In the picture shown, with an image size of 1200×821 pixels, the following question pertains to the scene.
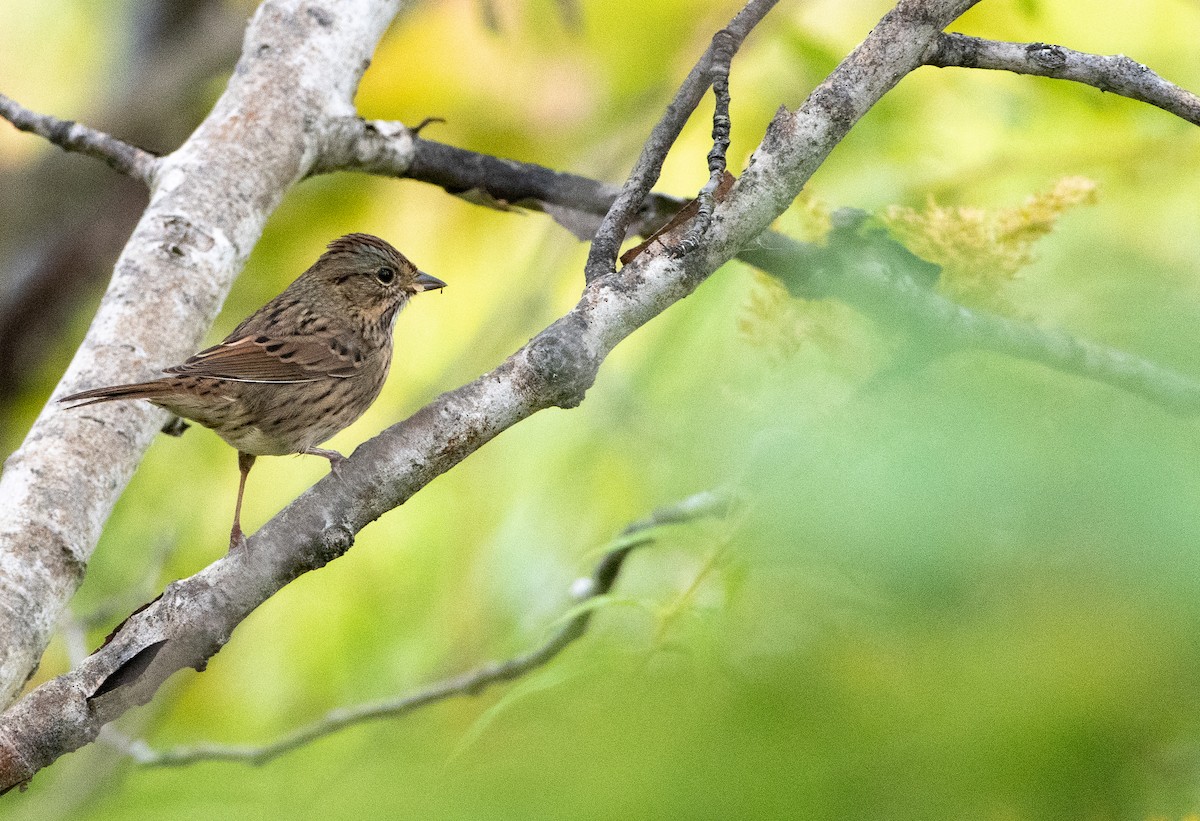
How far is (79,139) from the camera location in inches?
131

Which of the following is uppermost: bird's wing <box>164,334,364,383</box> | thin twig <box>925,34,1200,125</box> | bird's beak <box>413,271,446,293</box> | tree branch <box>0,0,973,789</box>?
bird's beak <box>413,271,446,293</box>

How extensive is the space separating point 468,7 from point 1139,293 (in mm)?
5515

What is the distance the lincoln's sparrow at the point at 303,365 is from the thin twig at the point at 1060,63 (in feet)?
5.51

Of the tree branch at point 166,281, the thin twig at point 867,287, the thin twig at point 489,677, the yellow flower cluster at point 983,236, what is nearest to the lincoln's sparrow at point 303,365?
the tree branch at point 166,281

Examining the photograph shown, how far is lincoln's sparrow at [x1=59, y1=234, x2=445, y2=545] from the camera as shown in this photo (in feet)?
9.73

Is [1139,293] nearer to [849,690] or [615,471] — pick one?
[849,690]

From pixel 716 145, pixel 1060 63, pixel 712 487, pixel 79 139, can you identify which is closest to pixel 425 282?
pixel 79 139

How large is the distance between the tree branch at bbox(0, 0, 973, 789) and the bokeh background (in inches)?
6.6

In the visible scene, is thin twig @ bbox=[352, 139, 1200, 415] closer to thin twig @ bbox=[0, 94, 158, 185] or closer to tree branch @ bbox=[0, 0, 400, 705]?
tree branch @ bbox=[0, 0, 400, 705]

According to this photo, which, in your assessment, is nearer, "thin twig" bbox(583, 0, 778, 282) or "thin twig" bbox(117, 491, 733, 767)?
"thin twig" bbox(583, 0, 778, 282)

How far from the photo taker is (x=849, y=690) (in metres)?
0.80

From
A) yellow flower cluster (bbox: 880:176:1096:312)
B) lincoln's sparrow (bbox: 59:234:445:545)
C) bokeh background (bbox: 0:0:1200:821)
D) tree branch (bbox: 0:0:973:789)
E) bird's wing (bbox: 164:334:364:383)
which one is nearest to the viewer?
bokeh background (bbox: 0:0:1200:821)

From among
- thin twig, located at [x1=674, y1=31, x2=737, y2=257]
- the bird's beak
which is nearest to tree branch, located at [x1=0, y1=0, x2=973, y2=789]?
thin twig, located at [x1=674, y1=31, x2=737, y2=257]

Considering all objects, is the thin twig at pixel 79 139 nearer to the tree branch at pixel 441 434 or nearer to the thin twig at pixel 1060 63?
the tree branch at pixel 441 434
